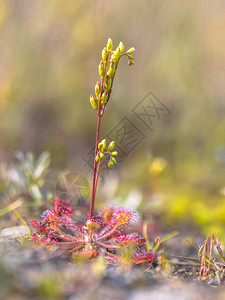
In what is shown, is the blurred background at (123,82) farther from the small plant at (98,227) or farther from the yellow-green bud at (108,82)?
the yellow-green bud at (108,82)

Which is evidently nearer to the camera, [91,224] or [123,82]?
[91,224]

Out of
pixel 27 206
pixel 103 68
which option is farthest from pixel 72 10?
pixel 103 68

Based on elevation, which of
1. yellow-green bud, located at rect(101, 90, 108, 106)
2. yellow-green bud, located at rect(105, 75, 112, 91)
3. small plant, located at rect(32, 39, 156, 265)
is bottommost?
small plant, located at rect(32, 39, 156, 265)

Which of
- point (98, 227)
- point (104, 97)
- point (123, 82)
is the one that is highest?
point (123, 82)

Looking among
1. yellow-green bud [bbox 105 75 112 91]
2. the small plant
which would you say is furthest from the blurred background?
yellow-green bud [bbox 105 75 112 91]

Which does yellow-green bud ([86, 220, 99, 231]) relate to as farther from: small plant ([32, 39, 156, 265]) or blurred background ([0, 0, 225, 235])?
blurred background ([0, 0, 225, 235])

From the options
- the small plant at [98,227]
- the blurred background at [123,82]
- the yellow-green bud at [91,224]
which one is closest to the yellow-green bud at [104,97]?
A: the small plant at [98,227]

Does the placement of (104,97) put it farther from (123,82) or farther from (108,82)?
(123,82)

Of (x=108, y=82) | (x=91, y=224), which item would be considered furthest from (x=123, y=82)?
(x=91, y=224)
